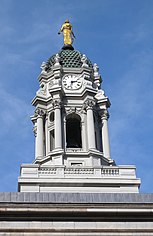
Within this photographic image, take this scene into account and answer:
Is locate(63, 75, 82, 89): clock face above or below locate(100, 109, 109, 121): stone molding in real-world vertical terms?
above

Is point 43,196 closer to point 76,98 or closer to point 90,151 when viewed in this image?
point 90,151

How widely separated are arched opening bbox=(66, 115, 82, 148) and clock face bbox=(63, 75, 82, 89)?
3409 mm

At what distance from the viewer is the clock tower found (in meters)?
44.3

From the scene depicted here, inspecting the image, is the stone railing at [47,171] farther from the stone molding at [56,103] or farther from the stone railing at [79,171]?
the stone molding at [56,103]

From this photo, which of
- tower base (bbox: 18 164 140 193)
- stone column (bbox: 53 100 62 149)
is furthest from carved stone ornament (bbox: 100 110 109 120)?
tower base (bbox: 18 164 140 193)

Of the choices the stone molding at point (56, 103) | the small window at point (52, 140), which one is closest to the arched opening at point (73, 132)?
the small window at point (52, 140)

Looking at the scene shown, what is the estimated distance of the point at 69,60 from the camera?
185ft

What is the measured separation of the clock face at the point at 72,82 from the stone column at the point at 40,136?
151 inches

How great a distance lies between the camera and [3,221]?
2305cm

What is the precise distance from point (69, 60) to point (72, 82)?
3310 mm

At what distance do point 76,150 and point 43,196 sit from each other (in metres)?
24.8

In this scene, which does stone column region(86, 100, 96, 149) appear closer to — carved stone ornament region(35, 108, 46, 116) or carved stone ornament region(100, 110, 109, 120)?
carved stone ornament region(100, 110, 109, 120)

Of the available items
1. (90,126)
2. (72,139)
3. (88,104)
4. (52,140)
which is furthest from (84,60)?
(52,140)

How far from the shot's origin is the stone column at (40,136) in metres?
49.5
